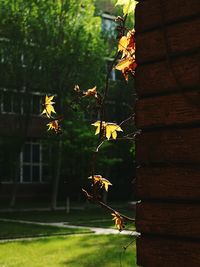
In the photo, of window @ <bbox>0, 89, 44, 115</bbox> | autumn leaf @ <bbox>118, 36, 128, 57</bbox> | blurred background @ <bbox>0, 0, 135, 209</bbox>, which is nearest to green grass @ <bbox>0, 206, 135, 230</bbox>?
blurred background @ <bbox>0, 0, 135, 209</bbox>

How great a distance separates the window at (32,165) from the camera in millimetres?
41875

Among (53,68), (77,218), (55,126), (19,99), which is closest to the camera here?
(55,126)

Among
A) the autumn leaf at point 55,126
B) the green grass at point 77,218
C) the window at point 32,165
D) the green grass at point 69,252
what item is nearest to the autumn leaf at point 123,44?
the autumn leaf at point 55,126

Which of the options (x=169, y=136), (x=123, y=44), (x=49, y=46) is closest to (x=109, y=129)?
(x=123, y=44)

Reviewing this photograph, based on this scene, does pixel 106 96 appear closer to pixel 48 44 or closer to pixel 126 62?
pixel 126 62

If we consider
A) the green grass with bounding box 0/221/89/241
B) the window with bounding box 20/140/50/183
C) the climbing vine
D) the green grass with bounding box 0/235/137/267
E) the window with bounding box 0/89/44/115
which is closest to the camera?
the climbing vine

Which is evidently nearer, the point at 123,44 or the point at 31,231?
the point at 123,44

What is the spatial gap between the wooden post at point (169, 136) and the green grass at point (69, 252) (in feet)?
25.6

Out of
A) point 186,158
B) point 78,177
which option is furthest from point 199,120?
point 78,177

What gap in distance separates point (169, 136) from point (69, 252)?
1108 centimetres

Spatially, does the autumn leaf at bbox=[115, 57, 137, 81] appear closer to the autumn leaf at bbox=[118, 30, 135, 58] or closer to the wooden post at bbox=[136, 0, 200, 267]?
the autumn leaf at bbox=[118, 30, 135, 58]

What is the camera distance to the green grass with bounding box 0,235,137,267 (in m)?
11.1

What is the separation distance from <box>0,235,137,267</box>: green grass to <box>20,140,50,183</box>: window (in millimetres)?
26113

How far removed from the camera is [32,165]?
4244 cm
